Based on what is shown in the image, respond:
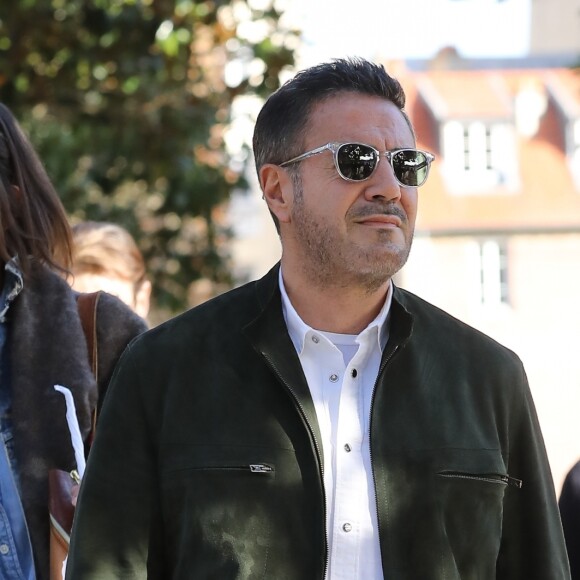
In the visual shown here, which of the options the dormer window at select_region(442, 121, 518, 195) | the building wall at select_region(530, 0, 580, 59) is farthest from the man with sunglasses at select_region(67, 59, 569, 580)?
the building wall at select_region(530, 0, 580, 59)

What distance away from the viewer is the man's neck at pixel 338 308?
9.41 feet

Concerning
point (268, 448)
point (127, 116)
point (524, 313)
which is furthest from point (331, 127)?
point (524, 313)

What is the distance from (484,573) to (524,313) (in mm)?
38168

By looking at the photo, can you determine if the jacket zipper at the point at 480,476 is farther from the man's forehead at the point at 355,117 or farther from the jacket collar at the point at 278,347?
the man's forehead at the point at 355,117

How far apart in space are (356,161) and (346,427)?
1.95 ft

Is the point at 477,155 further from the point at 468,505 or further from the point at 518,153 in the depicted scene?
the point at 468,505

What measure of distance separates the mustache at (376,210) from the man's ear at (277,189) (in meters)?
0.21

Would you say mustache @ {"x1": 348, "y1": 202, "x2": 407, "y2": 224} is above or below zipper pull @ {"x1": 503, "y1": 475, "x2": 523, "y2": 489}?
above

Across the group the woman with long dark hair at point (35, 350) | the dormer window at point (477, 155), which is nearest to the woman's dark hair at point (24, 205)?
the woman with long dark hair at point (35, 350)

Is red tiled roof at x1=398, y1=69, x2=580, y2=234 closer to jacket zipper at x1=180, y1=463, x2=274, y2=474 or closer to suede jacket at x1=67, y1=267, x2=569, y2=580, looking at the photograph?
suede jacket at x1=67, y1=267, x2=569, y2=580

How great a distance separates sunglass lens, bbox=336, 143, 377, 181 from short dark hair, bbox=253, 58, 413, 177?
17cm

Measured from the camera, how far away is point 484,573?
2.76 metres

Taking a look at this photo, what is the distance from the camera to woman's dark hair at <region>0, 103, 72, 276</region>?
3.47 meters

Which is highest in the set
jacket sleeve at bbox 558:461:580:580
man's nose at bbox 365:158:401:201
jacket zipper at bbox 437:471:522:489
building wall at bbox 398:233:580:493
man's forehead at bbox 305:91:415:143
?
man's forehead at bbox 305:91:415:143
